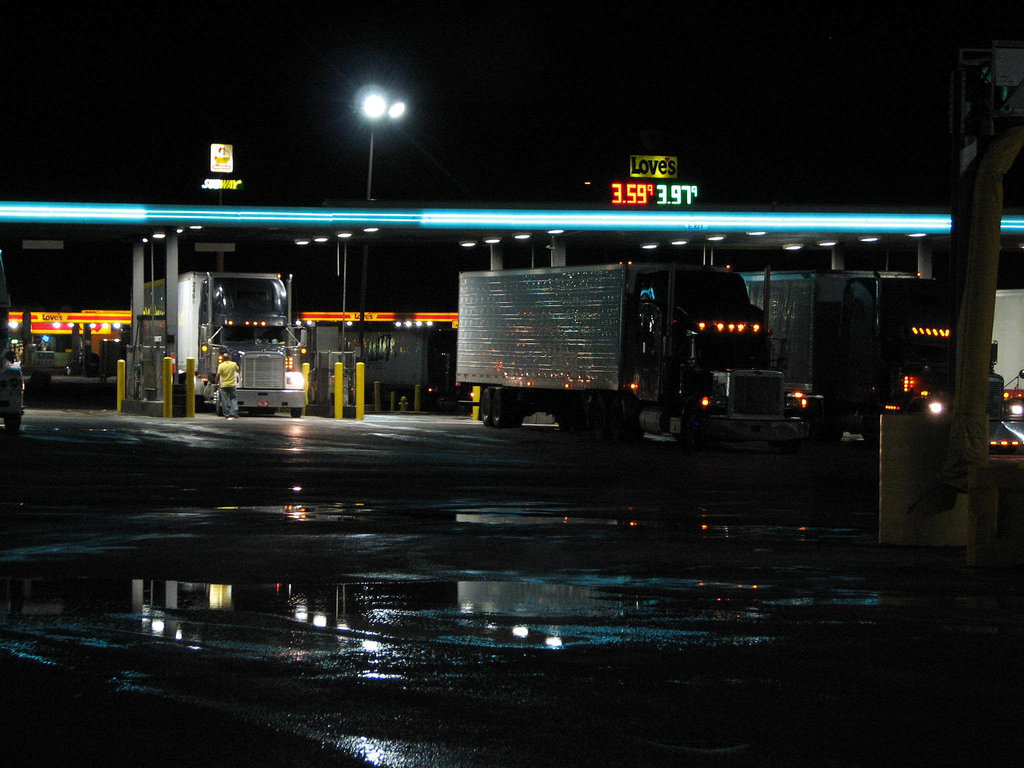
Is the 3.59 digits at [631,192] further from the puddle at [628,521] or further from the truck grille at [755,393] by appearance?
the puddle at [628,521]

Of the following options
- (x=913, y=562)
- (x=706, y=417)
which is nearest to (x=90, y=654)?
(x=913, y=562)

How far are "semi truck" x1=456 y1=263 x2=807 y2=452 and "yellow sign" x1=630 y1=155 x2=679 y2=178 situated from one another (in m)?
5.22

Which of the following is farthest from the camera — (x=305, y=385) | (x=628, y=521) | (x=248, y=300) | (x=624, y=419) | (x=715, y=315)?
(x=248, y=300)

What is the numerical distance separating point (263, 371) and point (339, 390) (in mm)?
2128

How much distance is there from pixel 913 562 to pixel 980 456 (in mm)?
1189

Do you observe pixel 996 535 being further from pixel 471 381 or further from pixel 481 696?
pixel 471 381

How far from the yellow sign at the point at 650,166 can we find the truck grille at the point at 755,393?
11590mm

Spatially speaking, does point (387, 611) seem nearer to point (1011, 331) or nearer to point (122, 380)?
point (1011, 331)

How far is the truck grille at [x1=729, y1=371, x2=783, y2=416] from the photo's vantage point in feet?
94.6

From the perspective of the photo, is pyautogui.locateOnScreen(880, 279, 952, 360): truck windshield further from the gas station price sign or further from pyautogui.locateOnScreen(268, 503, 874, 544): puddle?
pyautogui.locateOnScreen(268, 503, 874, 544): puddle

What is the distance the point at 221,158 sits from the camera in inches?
3260

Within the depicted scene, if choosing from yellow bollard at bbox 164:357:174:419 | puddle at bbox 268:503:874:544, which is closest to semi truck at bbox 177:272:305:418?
yellow bollard at bbox 164:357:174:419

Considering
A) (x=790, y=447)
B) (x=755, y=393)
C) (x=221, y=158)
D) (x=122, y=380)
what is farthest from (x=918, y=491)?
(x=221, y=158)

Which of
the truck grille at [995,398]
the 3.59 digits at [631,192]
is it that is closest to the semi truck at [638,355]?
the truck grille at [995,398]
